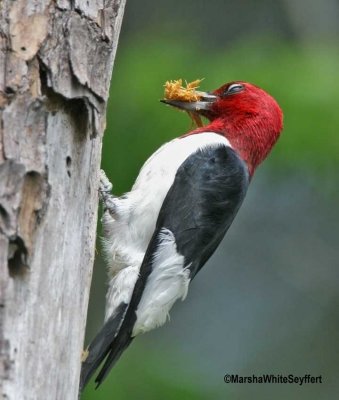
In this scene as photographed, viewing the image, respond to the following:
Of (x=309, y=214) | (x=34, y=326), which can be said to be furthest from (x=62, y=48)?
(x=309, y=214)

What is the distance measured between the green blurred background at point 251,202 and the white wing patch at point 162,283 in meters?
1.14

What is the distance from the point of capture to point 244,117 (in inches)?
201

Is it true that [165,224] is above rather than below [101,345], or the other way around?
above

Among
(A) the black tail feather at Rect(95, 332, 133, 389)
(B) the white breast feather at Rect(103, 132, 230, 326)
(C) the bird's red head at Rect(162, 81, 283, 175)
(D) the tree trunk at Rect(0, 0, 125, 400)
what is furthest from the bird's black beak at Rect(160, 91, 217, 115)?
(D) the tree trunk at Rect(0, 0, 125, 400)

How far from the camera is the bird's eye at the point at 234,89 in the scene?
5.29m

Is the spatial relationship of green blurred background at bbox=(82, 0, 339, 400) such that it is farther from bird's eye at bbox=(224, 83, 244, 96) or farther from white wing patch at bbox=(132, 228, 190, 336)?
white wing patch at bbox=(132, 228, 190, 336)

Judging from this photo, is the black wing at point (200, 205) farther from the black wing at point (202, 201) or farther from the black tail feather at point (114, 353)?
the black tail feather at point (114, 353)

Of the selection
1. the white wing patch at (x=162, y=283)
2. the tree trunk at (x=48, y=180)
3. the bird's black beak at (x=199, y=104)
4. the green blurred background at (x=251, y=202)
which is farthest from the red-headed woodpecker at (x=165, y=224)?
the tree trunk at (x=48, y=180)

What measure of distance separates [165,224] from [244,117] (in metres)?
0.90

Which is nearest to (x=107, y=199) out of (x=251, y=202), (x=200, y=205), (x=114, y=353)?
(x=200, y=205)

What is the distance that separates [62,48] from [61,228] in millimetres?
578

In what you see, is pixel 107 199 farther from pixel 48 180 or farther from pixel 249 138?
pixel 48 180

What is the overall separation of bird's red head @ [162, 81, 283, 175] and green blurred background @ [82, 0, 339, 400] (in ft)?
0.97

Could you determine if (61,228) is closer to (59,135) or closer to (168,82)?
(59,135)
